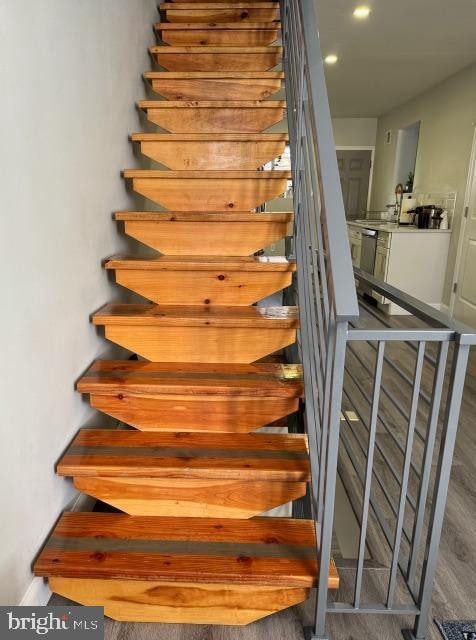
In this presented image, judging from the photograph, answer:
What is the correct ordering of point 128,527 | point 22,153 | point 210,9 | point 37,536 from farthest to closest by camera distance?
point 210,9
point 128,527
point 37,536
point 22,153

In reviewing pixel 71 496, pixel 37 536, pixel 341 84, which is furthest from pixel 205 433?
pixel 341 84

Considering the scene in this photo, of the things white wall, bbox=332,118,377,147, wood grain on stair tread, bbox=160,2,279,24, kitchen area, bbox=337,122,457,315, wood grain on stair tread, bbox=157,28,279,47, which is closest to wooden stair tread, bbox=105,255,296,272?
wood grain on stair tread, bbox=157,28,279,47

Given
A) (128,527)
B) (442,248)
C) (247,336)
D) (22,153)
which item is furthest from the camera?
(442,248)

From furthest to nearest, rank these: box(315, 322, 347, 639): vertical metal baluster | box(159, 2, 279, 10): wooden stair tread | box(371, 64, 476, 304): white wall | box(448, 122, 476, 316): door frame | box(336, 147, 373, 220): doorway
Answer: box(336, 147, 373, 220): doorway → box(371, 64, 476, 304): white wall → box(448, 122, 476, 316): door frame → box(159, 2, 279, 10): wooden stair tread → box(315, 322, 347, 639): vertical metal baluster

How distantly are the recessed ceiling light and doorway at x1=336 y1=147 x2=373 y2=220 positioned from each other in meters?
4.04

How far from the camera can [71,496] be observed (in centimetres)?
154

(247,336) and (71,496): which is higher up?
(247,336)

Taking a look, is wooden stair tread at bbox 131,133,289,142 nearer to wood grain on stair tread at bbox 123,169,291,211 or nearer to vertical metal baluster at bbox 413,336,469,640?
wood grain on stair tread at bbox 123,169,291,211

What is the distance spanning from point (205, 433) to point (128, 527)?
0.39 m

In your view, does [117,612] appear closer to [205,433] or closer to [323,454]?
[205,433]

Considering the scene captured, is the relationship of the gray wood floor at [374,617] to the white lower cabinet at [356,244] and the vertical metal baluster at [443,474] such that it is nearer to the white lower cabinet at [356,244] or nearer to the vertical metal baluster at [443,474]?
the vertical metal baluster at [443,474]

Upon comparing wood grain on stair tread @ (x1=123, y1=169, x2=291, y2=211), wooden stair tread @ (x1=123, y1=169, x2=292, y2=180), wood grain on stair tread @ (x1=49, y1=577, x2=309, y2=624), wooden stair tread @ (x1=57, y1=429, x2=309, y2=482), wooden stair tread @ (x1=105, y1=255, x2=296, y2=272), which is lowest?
wood grain on stair tread @ (x1=49, y1=577, x2=309, y2=624)

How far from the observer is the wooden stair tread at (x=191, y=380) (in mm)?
1570

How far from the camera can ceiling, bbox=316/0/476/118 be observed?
3.38 meters
